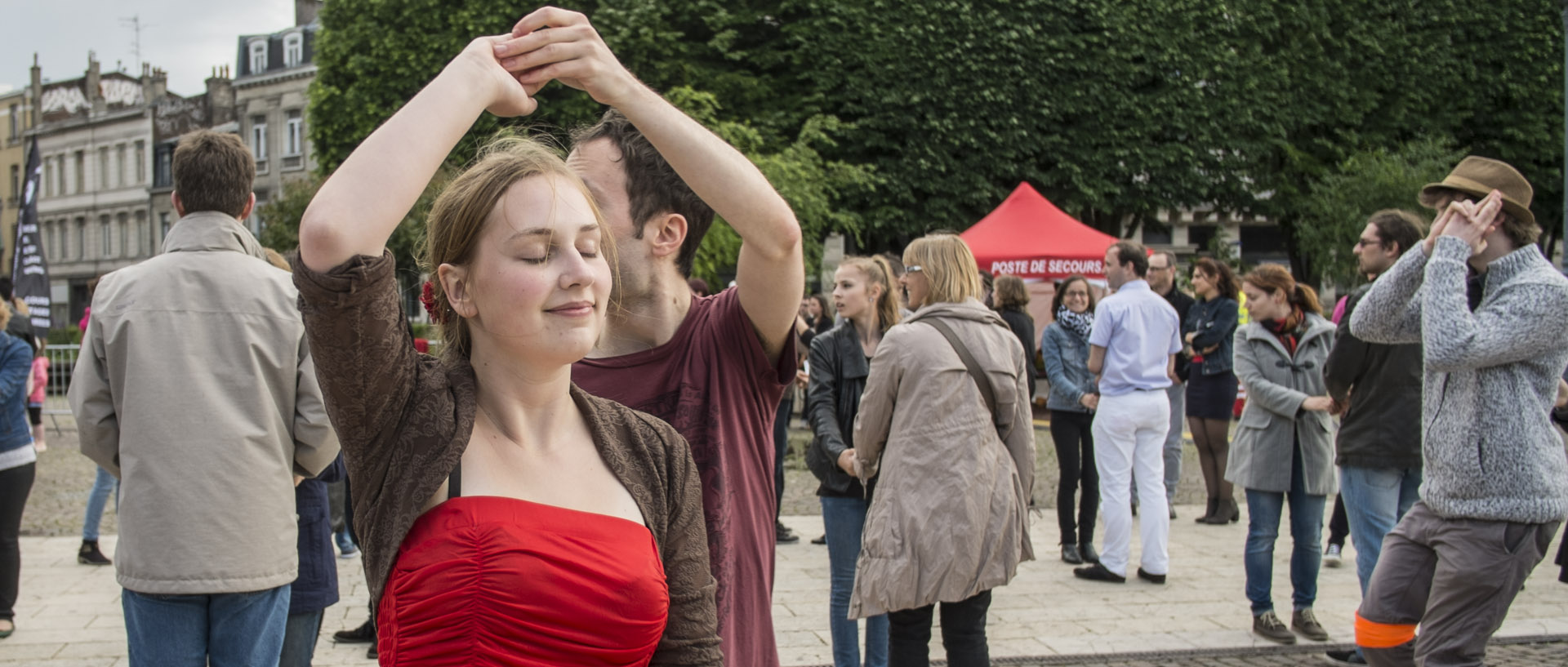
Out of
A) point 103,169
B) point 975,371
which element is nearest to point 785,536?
point 975,371

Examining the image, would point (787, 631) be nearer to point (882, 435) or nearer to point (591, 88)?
point (882, 435)

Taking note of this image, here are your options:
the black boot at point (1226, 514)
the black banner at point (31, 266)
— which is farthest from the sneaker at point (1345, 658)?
the black banner at point (31, 266)

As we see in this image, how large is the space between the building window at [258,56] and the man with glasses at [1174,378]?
52962 millimetres

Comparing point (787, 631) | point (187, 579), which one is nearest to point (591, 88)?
point (187, 579)

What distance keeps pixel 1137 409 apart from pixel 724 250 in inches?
431

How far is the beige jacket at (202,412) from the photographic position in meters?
3.24

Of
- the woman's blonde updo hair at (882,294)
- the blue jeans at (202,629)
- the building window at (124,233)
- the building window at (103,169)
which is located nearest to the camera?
the blue jeans at (202,629)

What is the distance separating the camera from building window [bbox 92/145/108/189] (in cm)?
5900

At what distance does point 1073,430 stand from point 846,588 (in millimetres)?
3398

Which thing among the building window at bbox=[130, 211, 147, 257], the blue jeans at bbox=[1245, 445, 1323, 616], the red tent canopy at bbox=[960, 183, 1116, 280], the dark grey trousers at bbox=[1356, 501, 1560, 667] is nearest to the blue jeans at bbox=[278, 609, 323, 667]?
the dark grey trousers at bbox=[1356, 501, 1560, 667]

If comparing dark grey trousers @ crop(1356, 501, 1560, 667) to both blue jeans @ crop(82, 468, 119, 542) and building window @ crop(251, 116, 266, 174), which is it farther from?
building window @ crop(251, 116, 266, 174)

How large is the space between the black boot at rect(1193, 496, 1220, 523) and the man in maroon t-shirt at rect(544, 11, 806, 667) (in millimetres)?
7823

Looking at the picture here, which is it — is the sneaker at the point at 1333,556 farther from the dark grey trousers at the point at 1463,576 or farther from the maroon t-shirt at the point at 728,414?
the maroon t-shirt at the point at 728,414

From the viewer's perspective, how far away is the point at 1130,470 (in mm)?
7289
